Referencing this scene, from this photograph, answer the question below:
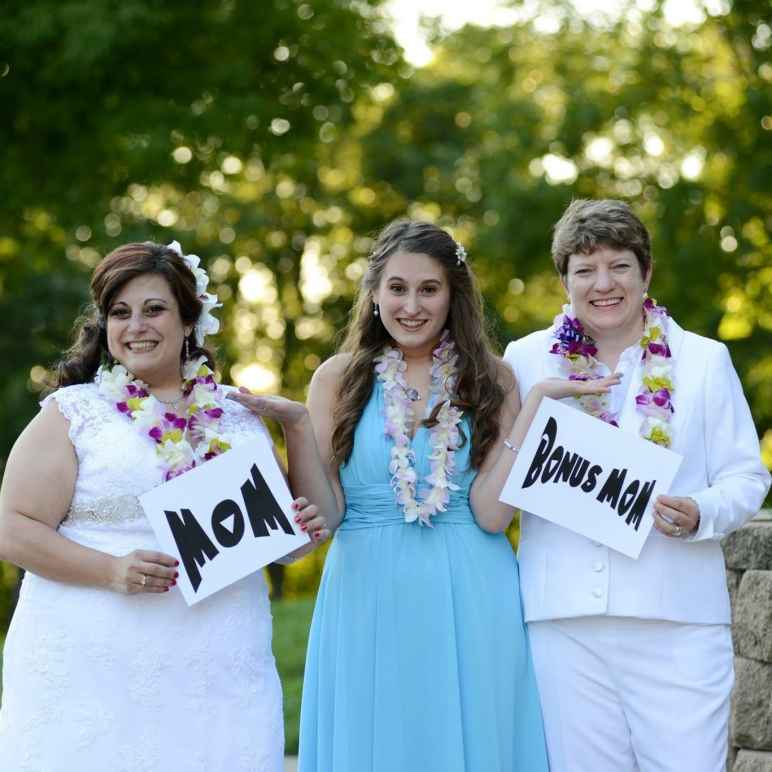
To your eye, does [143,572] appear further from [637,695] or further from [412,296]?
[637,695]

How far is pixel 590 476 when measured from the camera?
4238 mm

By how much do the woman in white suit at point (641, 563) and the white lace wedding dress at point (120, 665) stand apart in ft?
3.04

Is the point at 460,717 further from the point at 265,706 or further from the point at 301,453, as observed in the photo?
the point at 301,453

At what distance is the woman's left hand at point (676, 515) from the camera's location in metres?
4.07

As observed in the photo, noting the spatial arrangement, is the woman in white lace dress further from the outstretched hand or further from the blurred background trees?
the blurred background trees

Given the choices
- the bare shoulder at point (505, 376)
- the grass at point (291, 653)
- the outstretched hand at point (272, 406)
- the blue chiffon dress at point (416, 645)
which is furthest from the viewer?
the grass at point (291, 653)

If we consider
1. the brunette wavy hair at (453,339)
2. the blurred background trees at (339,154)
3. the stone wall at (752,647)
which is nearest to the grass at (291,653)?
the blurred background trees at (339,154)

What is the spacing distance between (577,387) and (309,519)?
35.4 inches

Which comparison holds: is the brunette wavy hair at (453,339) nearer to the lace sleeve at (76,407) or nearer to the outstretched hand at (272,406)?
the outstretched hand at (272,406)

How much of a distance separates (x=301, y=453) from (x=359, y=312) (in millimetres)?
665

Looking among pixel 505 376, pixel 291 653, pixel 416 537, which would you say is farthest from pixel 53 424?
pixel 291 653

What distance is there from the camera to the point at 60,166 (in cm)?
1105

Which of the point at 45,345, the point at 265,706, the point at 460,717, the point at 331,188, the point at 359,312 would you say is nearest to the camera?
the point at 265,706

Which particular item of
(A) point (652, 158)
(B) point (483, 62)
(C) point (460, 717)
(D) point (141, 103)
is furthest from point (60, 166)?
(B) point (483, 62)
